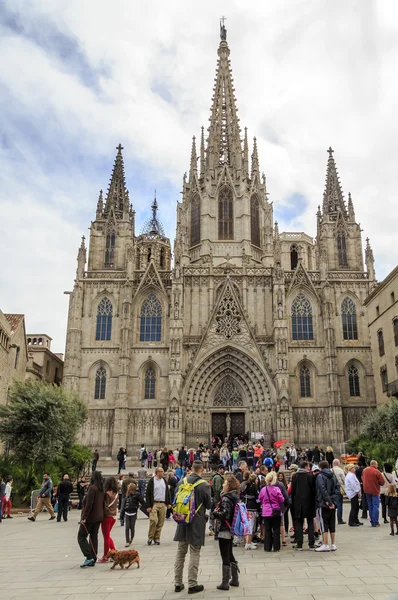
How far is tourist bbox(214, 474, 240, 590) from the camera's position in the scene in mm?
7883

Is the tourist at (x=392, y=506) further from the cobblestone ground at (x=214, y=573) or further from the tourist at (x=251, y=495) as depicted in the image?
the tourist at (x=251, y=495)

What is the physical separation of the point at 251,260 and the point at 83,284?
14.2 m

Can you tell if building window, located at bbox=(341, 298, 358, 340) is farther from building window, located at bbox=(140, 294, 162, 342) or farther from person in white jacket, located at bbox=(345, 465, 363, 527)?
person in white jacket, located at bbox=(345, 465, 363, 527)

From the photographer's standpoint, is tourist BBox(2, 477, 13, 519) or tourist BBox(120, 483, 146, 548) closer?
tourist BBox(120, 483, 146, 548)

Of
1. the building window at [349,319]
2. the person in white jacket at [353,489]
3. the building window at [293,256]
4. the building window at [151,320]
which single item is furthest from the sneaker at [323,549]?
the building window at [293,256]

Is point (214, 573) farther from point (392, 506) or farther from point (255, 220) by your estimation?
point (255, 220)

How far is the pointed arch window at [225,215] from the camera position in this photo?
1806 inches

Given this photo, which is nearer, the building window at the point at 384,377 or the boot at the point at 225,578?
the boot at the point at 225,578

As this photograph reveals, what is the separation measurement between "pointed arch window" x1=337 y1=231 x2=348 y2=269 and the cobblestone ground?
33.9 meters

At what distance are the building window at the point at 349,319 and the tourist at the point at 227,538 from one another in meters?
34.7

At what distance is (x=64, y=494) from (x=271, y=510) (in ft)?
28.9

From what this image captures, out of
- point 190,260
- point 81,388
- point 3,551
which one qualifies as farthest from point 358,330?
point 3,551

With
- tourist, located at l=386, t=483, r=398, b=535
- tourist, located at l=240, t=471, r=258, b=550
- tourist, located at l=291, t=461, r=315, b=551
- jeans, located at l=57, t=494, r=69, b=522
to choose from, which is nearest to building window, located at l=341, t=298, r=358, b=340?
jeans, located at l=57, t=494, r=69, b=522

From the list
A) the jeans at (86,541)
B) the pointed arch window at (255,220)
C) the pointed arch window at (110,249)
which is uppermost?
the pointed arch window at (255,220)
